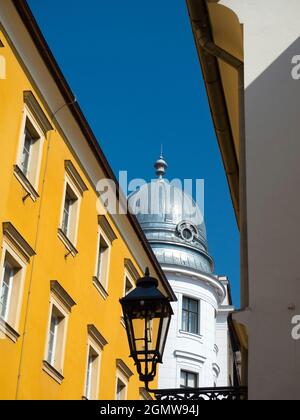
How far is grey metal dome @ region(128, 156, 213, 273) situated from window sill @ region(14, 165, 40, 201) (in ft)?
69.4

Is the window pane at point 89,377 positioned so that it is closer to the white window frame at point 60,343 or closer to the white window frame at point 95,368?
the white window frame at point 95,368

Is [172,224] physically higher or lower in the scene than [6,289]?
higher

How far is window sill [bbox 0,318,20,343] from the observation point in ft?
48.0

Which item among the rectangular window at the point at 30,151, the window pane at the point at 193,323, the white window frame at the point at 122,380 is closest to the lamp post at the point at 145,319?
the rectangular window at the point at 30,151

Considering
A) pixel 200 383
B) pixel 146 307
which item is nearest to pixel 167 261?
pixel 200 383

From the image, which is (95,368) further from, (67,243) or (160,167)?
(160,167)

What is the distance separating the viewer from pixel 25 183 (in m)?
16.2

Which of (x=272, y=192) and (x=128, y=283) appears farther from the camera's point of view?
(x=128, y=283)

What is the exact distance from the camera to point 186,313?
36438 millimetres

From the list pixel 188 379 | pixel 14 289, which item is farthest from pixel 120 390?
pixel 188 379

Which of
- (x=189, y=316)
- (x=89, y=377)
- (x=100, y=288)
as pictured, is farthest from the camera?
(x=189, y=316)

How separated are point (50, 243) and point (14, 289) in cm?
204

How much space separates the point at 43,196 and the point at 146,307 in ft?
31.3
